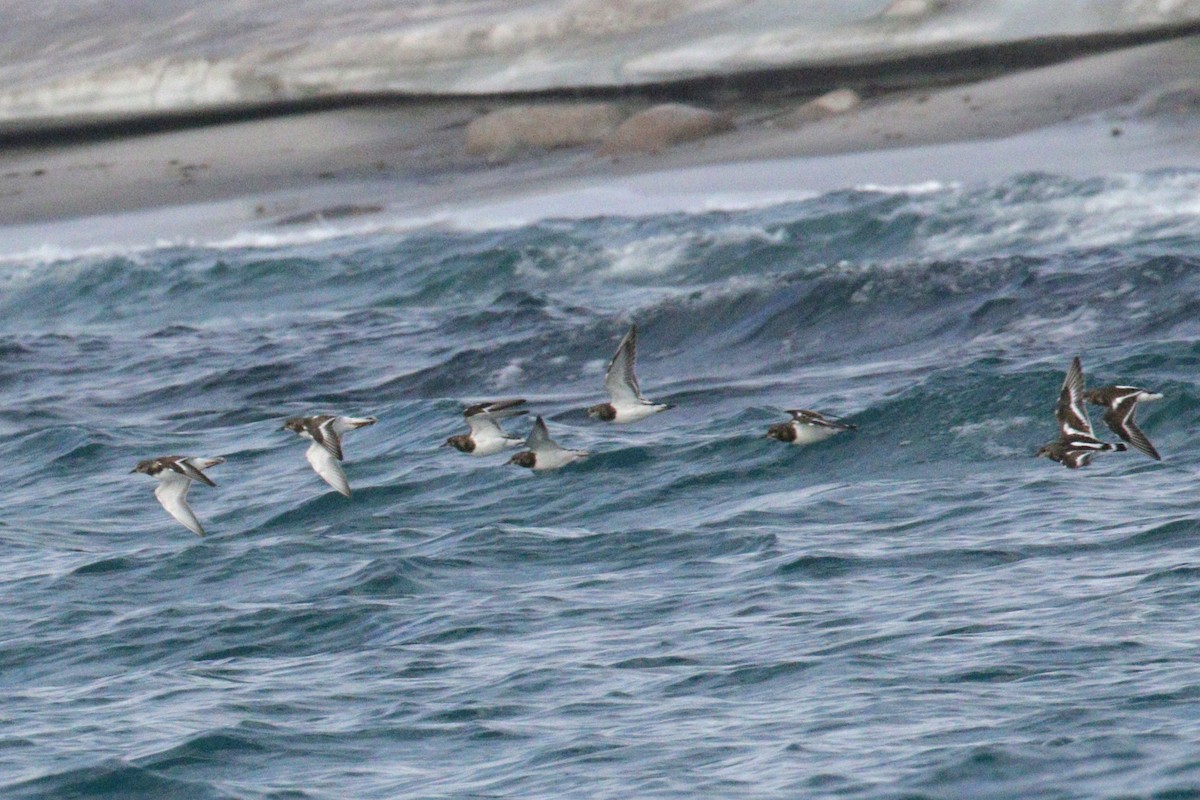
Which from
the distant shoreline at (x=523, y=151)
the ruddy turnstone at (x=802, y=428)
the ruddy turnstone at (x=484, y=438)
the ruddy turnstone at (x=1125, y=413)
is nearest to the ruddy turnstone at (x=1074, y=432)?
the ruddy turnstone at (x=1125, y=413)

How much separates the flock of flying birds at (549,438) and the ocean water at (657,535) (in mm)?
689

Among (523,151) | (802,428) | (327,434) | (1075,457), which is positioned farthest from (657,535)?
(523,151)

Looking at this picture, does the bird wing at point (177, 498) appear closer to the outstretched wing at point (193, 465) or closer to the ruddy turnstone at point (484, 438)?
the outstretched wing at point (193, 465)

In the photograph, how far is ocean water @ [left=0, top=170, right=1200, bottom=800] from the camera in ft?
43.3

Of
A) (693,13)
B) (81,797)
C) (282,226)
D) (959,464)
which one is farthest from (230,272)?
(81,797)

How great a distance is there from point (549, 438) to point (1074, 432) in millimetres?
4682

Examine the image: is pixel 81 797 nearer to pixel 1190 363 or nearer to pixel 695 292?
pixel 1190 363

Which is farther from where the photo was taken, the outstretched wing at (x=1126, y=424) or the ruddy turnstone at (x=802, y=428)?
the ruddy turnstone at (x=802, y=428)

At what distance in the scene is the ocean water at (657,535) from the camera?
1320 centimetres

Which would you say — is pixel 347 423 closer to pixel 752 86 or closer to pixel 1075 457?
pixel 1075 457

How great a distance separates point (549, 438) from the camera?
58.7 ft

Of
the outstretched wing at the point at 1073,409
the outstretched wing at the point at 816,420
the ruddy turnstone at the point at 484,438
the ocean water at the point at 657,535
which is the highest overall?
the outstretched wing at the point at 1073,409

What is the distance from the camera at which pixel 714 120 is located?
39656 millimetres

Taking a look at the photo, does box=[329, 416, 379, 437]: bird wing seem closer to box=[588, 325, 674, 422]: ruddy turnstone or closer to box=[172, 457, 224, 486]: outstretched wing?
box=[172, 457, 224, 486]: outstretched wing
